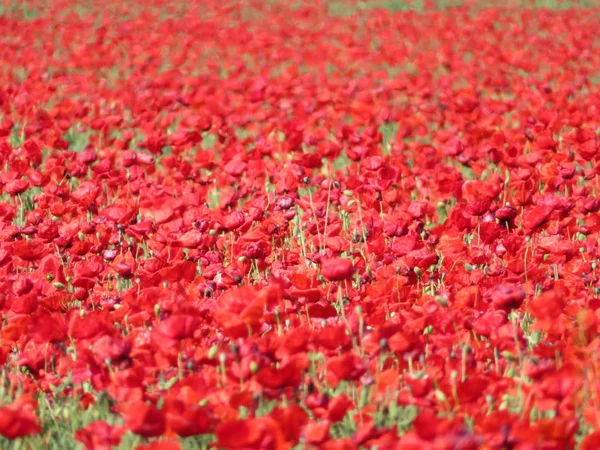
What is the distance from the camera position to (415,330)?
8.14 ft

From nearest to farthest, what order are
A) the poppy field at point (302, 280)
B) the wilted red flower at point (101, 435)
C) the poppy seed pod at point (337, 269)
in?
the wilted red flower at point (101, 435) → the poppy field at point (302, 280) → the poppy seed pod at point (337, 269)

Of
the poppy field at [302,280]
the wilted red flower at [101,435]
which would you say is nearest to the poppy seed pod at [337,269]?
the poppy field at [302,280]

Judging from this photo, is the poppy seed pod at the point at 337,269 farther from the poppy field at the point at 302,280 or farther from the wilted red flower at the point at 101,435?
the wilted red flower at the point at 101,435

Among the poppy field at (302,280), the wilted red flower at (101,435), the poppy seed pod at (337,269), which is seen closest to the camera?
the wilted red flower at (101,435)

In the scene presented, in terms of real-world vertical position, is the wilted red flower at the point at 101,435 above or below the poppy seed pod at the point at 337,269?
below

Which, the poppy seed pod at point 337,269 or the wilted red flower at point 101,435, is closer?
the wilted red flower at point 101,435

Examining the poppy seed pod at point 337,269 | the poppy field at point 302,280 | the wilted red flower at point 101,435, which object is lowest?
the poppy field at point 302,280

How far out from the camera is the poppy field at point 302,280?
6.97 feet

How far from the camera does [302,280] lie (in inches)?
109

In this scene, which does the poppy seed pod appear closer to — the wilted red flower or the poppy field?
the poppy field

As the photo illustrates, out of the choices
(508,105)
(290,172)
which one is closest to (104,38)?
(508,105)

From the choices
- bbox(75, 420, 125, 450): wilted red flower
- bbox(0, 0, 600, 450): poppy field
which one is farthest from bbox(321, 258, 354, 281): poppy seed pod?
bbox(75, 420, 125, 450): wilted red flower

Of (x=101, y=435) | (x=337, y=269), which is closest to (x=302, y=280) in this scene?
(x=337, y=269)

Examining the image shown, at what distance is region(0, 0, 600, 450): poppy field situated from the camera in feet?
6.97
